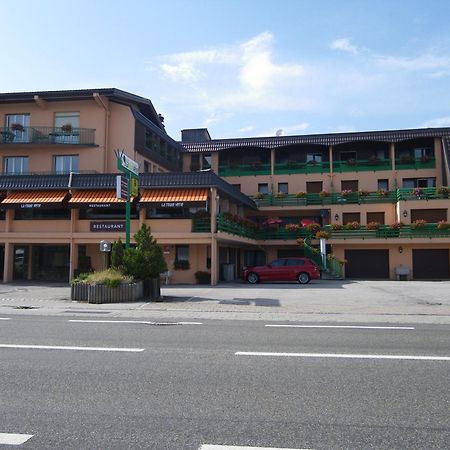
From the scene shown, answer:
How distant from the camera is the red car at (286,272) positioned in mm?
26484

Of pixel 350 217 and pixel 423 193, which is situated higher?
pixel 423 193

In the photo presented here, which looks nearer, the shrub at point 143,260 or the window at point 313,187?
the shrub at point 143,260

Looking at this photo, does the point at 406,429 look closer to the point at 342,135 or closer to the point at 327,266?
the point at 327,266

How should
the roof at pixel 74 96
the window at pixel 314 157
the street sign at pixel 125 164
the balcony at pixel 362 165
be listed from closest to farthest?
1. the street sign at pixel 125 164
2. the roof at pixel 74 96
3. the balcony at pixel 362 165
4. the window at pixel 314 157

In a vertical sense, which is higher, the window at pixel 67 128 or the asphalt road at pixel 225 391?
the window at pixel 67 128

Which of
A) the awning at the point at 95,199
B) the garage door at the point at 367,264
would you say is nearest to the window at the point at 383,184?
the garage door at the point at 367,264

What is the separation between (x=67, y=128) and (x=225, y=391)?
29420 mm

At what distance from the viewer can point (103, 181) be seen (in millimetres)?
26016

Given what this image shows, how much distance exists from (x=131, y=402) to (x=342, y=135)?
38.7 m

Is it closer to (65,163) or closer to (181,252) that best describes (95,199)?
(181,252)

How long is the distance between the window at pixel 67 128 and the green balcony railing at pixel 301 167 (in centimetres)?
1800

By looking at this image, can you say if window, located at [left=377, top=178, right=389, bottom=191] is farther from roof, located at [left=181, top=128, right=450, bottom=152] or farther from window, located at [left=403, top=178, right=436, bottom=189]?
roof, located at [left=181, top=128, right=450, bottom=152]

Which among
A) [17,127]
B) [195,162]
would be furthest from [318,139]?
[17,127]

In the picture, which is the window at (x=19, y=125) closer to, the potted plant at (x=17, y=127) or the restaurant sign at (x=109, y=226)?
the potted plant at (x=17, y=127)
